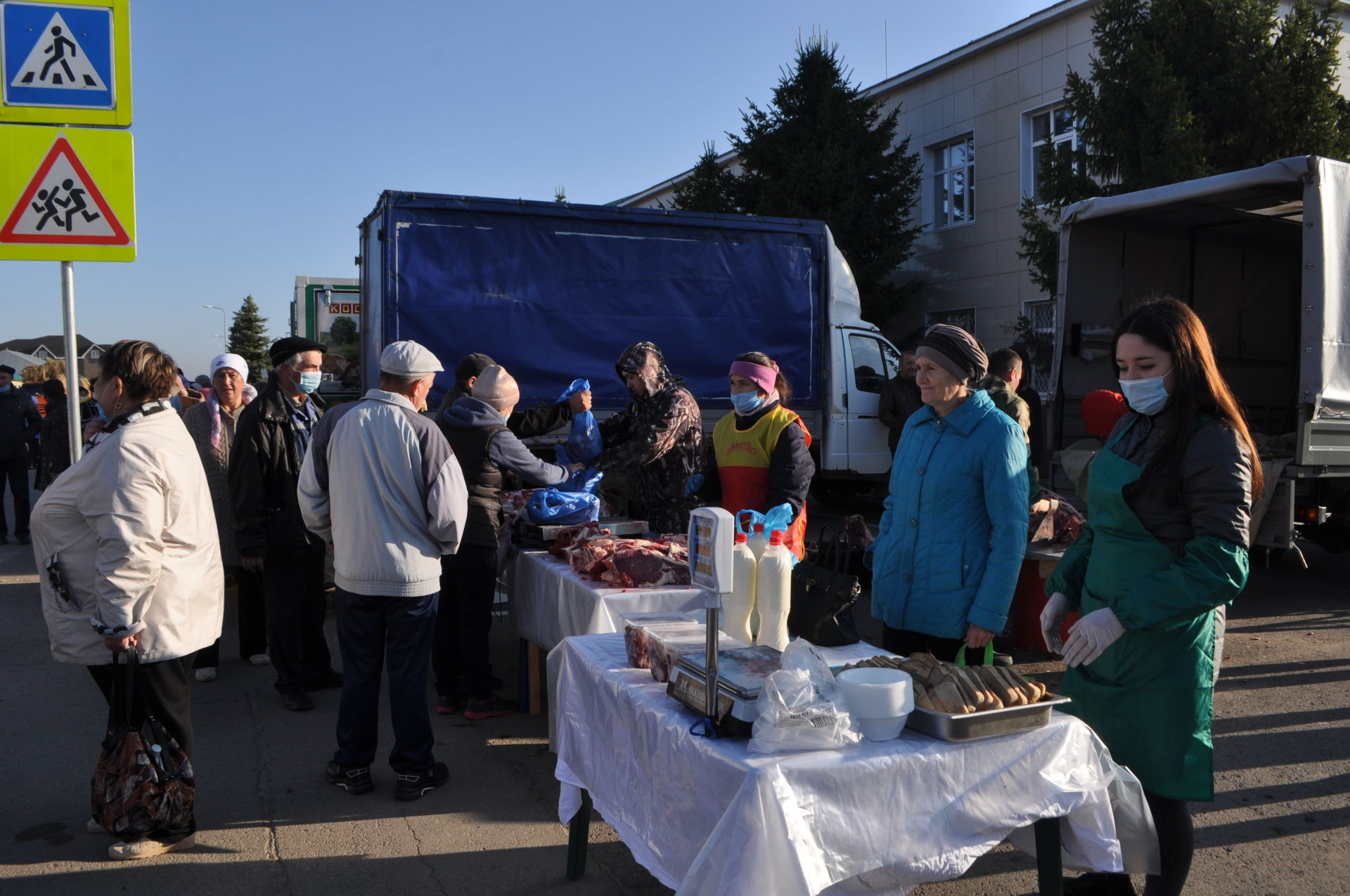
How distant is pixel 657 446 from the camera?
5129mm

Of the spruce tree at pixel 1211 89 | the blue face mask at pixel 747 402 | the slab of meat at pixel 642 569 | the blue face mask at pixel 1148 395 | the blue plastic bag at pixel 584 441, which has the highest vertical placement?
the spruce tree at pixel 1211 89

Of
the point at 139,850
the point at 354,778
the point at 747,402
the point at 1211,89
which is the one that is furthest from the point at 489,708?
the point at 1211,89

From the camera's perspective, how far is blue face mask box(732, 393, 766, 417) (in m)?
4.63

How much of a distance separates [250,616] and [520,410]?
3.12m

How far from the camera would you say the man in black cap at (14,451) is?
10.8 meters

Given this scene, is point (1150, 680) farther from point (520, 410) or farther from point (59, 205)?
point (520, 410)

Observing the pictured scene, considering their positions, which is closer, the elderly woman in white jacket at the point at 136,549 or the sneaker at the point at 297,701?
the elderly woman in white jacket at the point at 136,549

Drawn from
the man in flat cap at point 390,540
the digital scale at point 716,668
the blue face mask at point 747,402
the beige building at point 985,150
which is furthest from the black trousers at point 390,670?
the beige building at point 985,150

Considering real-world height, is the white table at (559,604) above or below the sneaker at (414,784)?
above

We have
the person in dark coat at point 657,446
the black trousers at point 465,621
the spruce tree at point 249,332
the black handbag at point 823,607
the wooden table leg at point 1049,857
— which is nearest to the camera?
the wooden table leg at point 1049,857

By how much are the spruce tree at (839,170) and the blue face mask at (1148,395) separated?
14850 millimetres

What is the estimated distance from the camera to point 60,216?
189 inches

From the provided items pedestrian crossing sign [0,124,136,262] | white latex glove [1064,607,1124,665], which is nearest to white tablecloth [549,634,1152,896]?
white latex glove [1064,607,1124,665]

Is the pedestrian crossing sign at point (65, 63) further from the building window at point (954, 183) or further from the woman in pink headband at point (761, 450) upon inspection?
the building window at point (954, 183)
